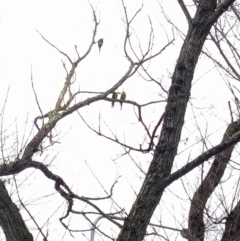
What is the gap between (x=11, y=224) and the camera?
3.19 m

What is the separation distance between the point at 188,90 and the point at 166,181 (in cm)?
62

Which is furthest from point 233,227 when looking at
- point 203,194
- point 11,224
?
point 11,224

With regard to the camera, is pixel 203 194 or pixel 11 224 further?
pixel 203 194

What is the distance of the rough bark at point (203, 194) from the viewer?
5410 mm

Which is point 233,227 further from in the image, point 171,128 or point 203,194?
point 171,128

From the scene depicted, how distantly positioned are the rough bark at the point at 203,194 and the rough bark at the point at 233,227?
0.53 m

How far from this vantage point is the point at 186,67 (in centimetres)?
327

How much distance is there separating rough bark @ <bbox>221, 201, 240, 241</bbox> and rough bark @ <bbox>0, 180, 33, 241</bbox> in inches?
89.5

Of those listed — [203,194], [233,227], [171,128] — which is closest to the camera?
[171,128]

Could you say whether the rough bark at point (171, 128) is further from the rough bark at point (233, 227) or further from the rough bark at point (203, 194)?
the rough bark at point (203, 194)

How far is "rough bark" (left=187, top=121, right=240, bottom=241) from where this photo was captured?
5410 millimetres

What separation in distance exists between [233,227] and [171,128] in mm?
2056

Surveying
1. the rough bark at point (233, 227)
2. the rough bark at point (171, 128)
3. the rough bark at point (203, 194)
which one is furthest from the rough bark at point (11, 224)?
A: the rough bark at point (203, 194)

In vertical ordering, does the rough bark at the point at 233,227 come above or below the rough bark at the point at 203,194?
below
